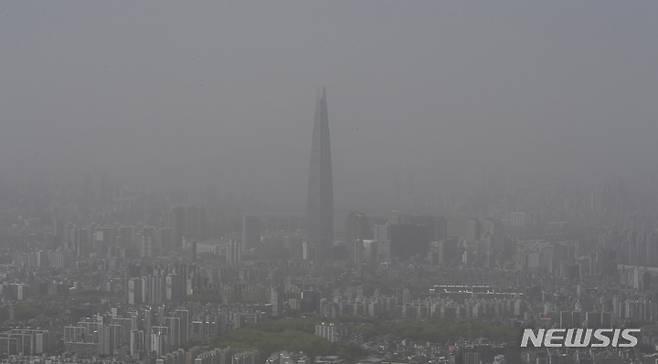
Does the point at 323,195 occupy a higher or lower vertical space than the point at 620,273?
higher

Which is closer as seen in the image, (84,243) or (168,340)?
(168,340)

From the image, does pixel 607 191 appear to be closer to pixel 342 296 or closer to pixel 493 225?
pixel 493 225

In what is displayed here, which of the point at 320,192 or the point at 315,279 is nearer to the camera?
the point at 315,279

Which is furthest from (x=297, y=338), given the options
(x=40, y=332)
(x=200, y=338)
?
(x=40, y=332)

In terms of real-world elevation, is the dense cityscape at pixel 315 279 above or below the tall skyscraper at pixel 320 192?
below

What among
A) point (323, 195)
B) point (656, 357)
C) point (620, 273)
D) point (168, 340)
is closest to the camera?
point (656, 357)

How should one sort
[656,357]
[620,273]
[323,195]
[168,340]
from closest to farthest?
[656,357], [168,340], [620,273], [323,195]

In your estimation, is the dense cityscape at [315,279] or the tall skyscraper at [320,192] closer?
the dense cityscape at [315,279]

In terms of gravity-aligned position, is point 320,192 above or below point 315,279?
above
